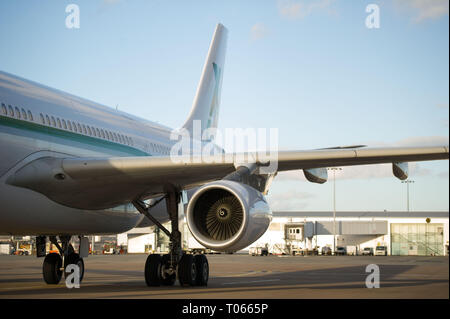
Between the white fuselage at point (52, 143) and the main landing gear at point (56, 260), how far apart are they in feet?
6.12

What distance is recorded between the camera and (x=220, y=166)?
11734 mm

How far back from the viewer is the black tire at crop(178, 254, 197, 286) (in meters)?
13.9

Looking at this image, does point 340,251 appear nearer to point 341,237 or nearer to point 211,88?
point 341,237

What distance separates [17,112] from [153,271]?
4976 mm

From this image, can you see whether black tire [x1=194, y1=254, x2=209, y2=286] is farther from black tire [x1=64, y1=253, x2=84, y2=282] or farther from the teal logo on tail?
the teal logo on tail

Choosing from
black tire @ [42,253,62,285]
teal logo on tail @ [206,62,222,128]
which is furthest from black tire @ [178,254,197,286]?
teal logo on tail @ [206,62,222,128]

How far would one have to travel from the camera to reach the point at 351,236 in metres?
66.6

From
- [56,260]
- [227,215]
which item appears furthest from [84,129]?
[56,260]

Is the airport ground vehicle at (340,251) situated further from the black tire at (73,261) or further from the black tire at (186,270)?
the black tire at (186,270)
